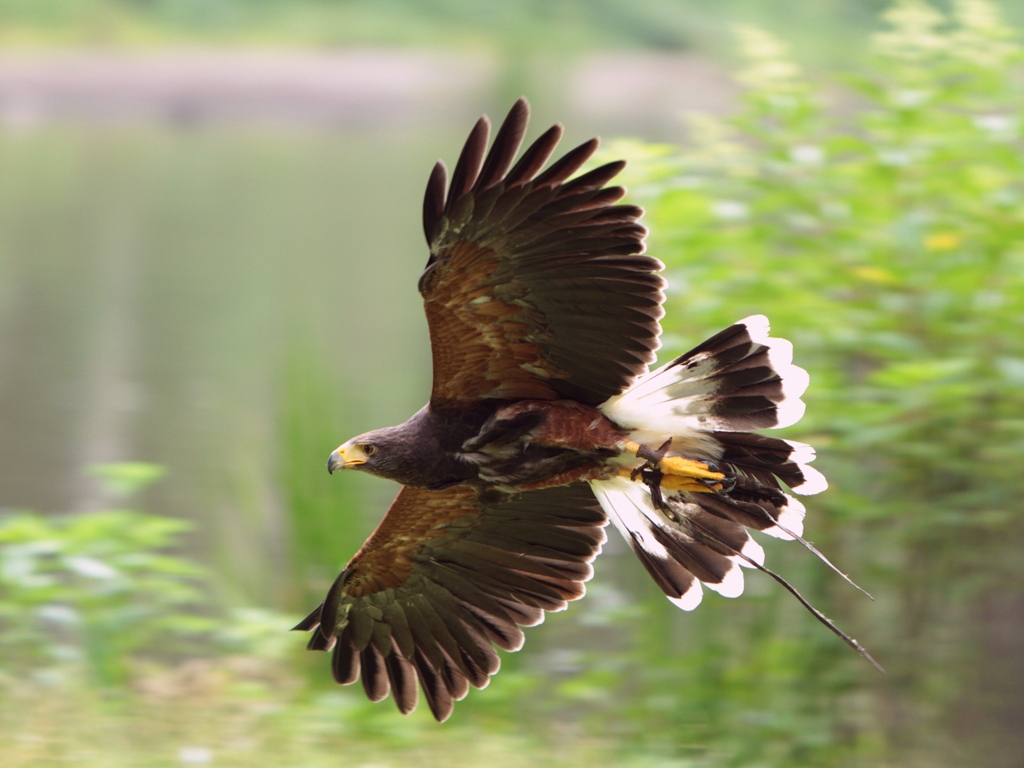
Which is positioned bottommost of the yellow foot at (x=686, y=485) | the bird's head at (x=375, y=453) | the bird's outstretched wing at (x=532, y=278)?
the yellow foot at (x=686, y=485)

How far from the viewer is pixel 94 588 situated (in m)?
5.19

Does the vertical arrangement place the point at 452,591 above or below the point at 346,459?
below

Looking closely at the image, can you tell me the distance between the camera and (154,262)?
51.2 ft

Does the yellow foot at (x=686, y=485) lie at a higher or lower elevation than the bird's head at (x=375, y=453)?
lower

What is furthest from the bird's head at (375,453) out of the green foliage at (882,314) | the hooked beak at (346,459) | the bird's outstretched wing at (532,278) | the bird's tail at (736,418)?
the green foliage at (882,314)

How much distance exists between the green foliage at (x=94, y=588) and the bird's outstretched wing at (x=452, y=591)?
0.86 metres

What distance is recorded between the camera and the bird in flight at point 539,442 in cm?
343

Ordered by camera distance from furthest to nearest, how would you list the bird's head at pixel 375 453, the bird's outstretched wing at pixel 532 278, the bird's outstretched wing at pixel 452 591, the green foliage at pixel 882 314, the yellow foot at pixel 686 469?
1. the green foliage at pixel 882 314
2. the bird's outstretched wing at pixel 452 591
3. the bird's head at pixel 375 453
4. the yellow foot at pixel 686 469
5. the bird's outstretched wing at pixel 532 278

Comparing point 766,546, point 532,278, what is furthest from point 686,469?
point 766,546

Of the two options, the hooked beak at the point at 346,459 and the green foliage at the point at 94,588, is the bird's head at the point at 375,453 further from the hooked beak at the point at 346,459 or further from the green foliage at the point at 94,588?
the green foliage at the point at 94,588

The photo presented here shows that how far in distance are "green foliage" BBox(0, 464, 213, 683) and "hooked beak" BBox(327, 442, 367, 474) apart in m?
1.22

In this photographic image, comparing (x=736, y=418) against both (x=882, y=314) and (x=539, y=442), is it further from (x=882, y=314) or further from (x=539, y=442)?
(x=882, y=314)

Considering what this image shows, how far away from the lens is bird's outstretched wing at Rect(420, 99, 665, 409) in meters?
3.36

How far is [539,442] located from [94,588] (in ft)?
7.24
